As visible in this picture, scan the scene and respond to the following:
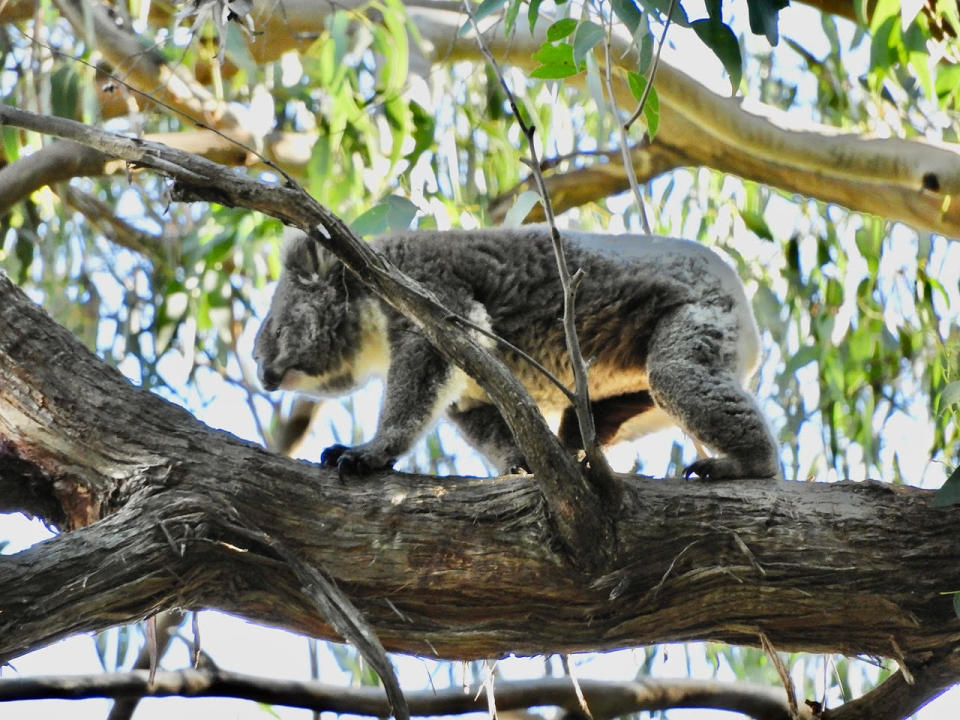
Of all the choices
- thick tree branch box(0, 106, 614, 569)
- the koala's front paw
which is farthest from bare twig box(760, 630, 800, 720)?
the koala's front paw

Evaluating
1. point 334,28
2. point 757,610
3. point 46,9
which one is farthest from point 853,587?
point 46,9

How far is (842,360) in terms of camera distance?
408 cm

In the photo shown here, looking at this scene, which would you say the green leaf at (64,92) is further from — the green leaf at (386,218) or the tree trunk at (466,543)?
the tree trunk at (466,543)

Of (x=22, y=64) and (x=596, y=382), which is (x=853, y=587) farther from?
(x=22, y=64)

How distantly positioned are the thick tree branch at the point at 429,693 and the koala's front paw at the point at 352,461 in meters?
0.54

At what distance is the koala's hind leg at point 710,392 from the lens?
245 centimetres

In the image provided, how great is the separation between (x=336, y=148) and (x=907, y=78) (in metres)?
2.06

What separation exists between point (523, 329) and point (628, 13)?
3.60 feet

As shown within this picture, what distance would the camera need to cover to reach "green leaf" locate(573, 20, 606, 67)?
6.51 ft

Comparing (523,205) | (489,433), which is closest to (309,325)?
(489,433)

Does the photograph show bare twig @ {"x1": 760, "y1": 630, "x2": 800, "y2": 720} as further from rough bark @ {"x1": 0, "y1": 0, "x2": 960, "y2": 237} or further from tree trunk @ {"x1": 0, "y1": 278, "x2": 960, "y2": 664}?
rough bark @ {"x1": 0, "y1": 0, "x2": 960, "y2": 237}

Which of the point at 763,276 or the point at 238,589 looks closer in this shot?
the point at 238,589

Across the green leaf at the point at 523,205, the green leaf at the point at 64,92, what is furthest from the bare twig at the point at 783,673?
the green leaf at the point at 64,92

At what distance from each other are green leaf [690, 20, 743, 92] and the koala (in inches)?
31.4
